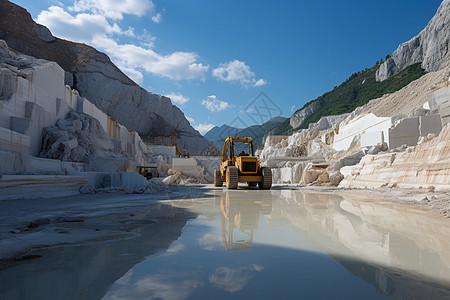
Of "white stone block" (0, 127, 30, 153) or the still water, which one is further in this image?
"white stone block" (0, 127, 30, 153)

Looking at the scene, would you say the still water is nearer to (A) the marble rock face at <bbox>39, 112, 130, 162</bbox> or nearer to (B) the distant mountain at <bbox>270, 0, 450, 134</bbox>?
(A) the marble rock face at <bbox>39, 112, 130, 162</bbox>

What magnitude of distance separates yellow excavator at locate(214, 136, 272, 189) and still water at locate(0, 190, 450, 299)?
29.1 feet

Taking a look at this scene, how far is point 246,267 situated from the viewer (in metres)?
1.82

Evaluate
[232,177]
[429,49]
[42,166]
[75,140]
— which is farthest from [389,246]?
[429,49]

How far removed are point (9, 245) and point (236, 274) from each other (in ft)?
5.96

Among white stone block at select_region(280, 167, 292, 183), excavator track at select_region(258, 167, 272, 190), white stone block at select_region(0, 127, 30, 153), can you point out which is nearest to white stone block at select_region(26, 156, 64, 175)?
white stone block at select_region(0, 127, 30, 153)

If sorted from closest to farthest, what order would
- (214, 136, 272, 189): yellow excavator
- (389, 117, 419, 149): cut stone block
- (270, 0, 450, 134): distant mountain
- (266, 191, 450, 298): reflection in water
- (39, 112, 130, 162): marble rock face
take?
(266, 191, 450, 298): reflection in water → (214, 136, 272, 189): yellow excavator → (39, 112, 130, 162): marble rock face → (389, 117, 419, 149): cut stone block → (270, 0, 450, 134): distant mountain

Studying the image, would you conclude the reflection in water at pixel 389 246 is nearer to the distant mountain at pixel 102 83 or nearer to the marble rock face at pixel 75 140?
the marble rock face at pixel 75 140

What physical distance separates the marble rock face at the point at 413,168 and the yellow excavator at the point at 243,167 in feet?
13.3

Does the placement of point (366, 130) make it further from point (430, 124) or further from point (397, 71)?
point (397, 71)

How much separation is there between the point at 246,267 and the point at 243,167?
10.4 metres

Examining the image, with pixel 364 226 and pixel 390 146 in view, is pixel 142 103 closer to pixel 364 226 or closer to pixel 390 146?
pixel 390 146

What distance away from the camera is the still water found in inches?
56.5

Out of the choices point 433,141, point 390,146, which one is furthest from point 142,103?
point 433,141
